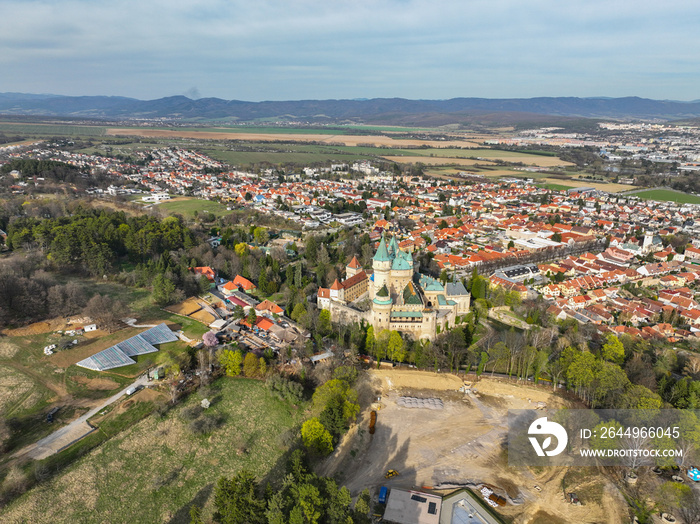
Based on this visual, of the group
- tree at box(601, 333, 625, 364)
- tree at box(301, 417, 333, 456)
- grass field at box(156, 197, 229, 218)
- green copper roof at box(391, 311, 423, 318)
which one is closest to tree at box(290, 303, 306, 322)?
green copper roof at box(391, 311, 423, 318)

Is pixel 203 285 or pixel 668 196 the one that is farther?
pixel 668 196

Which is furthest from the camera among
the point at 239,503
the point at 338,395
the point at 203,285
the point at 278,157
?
the point at 278,157

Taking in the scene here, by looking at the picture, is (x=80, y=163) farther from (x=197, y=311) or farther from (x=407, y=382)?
(x=407, y=382)

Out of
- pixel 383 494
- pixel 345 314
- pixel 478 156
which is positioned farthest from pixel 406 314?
pixel 478 156

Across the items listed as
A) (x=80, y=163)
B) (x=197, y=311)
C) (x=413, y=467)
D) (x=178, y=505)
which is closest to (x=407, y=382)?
(x=413, y=467)

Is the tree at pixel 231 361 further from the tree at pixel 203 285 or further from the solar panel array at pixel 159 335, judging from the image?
the tree at pixel 203 285

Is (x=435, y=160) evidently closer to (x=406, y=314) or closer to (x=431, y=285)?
(x=431, y=285)

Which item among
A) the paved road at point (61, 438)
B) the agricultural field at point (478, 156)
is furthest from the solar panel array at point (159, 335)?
the agricultural field at point (478, 156)

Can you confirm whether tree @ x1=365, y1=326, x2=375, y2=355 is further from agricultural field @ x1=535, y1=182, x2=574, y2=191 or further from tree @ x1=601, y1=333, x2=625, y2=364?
agricultural field @ x1=535, y1=182, x2=574, y2=191
